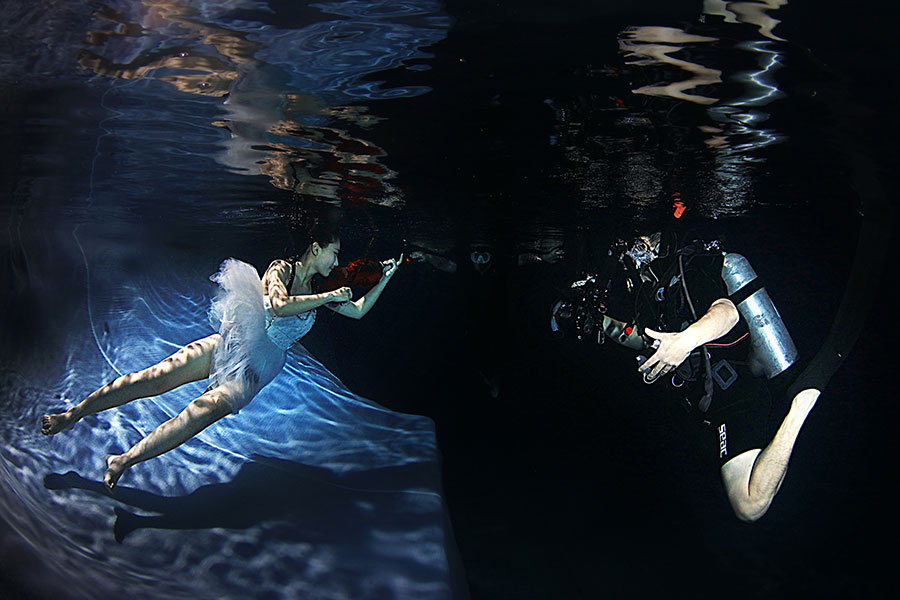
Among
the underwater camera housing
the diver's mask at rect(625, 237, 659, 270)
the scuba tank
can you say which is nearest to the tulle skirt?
the underwater camera housing

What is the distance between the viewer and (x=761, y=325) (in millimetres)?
4930

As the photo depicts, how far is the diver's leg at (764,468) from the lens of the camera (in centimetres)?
460

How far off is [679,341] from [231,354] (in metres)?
4.97

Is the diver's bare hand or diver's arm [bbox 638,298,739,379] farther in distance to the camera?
the diver's bare hand

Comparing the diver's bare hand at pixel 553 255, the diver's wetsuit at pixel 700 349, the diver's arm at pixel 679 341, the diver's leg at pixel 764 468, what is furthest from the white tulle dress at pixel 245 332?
the diver's bare hand at pixel 553 255

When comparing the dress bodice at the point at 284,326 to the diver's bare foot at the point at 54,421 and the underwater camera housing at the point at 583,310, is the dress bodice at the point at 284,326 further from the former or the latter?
the underwater camera housing at the point at 583,310

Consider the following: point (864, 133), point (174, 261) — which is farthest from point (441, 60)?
point (174, 261)

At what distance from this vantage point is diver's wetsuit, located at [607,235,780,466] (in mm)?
4422

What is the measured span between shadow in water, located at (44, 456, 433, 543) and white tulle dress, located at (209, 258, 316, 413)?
1.61 m

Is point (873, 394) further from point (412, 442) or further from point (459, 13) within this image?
point (459, 13)

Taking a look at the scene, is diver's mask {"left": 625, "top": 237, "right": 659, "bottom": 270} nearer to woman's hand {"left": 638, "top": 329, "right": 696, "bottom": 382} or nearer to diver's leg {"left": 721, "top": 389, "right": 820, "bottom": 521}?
woman's hand {"left": 638, "top": 329, "right": 696, "bottom": 382}

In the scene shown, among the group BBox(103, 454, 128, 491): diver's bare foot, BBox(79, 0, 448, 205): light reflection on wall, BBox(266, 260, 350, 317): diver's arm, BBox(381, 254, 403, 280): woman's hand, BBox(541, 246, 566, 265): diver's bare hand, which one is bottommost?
BBox(541, 246, 566, 265): diver's bare hand

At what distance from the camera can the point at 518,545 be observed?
6285 millimetres

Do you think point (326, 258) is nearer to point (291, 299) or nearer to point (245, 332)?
point (291, 299)
